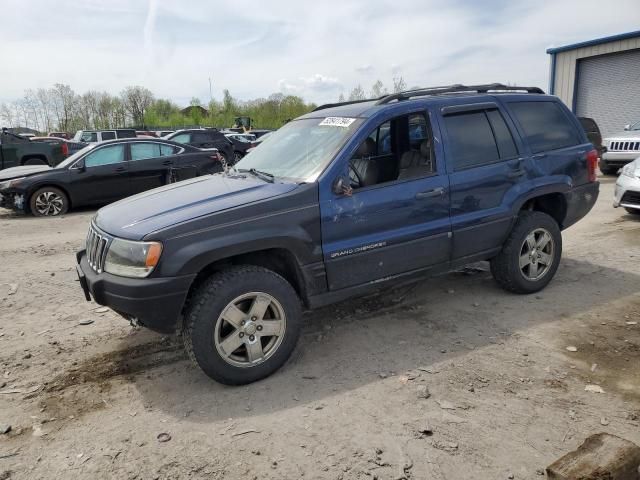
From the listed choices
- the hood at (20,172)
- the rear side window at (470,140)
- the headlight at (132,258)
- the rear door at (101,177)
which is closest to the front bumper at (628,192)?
the rear side window at (470,140)

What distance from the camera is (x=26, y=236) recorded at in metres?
8.20

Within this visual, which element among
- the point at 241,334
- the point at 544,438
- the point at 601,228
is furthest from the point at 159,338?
the point at 601,228

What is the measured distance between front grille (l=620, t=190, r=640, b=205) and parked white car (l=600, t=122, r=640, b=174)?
5011mm

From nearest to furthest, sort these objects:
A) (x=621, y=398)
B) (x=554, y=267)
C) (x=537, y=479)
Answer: (x=537, y=479) < (x=621, y=398) < (x=554, y=267)

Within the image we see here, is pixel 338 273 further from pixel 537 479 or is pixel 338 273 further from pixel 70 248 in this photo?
pixel 70 248

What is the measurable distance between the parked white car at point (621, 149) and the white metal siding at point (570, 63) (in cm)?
802

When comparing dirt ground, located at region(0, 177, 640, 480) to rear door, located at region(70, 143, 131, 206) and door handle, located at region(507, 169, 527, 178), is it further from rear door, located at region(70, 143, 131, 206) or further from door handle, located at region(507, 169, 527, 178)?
rear door, located at region(70, 143, 131, 206)

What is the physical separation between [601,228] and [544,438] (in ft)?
18.6

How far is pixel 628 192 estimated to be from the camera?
7426 millimetres

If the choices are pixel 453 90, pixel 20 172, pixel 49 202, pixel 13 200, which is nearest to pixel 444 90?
pixel 453 90

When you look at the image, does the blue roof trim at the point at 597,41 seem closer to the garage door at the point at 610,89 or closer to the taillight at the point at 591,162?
the garage door at the point at 610,89

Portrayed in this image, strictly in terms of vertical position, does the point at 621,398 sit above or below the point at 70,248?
below

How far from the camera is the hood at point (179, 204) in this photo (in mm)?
3246

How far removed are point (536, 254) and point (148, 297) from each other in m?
3.57
